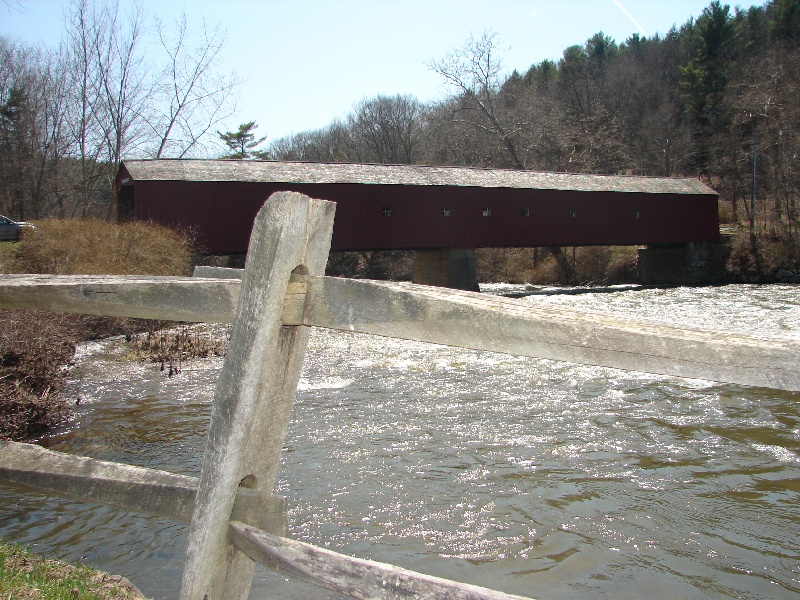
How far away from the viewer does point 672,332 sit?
57.4 inches

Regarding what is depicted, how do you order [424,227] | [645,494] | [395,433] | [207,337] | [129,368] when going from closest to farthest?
[645,494] → [395,433] → [129,368] → [207,337] → [424,227]

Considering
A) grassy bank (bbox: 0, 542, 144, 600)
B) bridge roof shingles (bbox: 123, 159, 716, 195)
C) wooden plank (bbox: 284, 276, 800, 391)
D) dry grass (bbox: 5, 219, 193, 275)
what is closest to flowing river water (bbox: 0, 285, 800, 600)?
wooden plank (bbox: 284, 276, 800, 391)

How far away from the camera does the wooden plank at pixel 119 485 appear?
1.83m

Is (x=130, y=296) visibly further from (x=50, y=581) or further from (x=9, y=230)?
(x=9, y=230)

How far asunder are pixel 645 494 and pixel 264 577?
2.97m

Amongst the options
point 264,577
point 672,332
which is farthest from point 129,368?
point 672,332

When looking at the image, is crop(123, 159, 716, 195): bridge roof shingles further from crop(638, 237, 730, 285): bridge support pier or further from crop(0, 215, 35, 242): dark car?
crop(0, 215, 35, 242): dark car

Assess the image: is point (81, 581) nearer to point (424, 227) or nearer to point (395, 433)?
point (395, 433)

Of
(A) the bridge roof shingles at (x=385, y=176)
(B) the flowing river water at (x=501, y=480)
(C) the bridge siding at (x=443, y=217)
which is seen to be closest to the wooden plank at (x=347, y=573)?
(B) the flowing river water at (x=501, y=480)

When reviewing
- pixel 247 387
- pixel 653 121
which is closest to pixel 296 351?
pixel 247 387

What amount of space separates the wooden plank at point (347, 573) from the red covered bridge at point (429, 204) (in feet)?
62.7

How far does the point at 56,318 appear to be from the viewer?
9242 mm

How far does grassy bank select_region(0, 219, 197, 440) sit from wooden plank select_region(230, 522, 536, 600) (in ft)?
13.7

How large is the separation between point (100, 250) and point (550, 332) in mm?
16373
